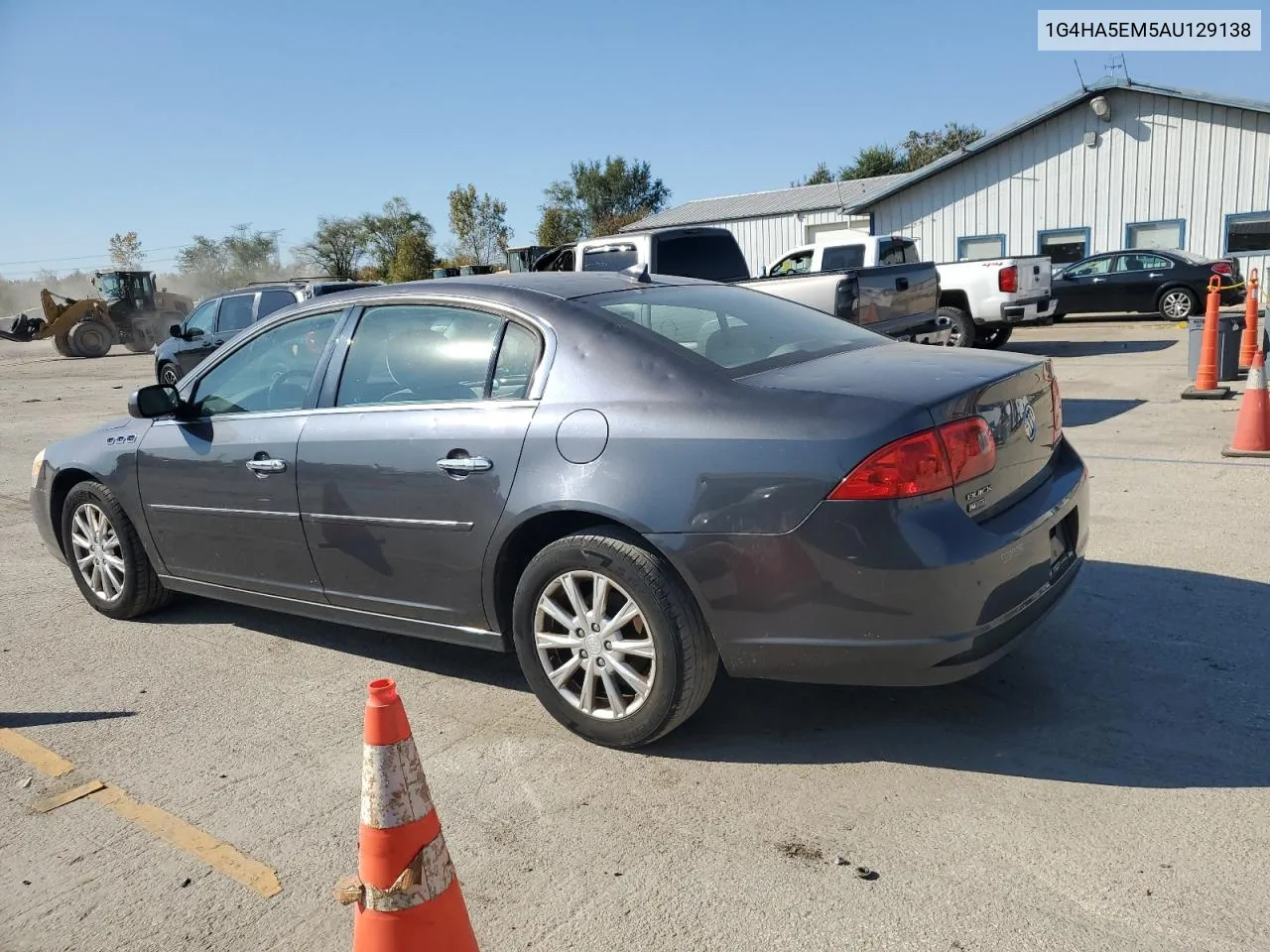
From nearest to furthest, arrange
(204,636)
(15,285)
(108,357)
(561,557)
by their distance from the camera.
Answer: (561,557) < (204,636) < (108,357) < (15,285)

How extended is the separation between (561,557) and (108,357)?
111ft

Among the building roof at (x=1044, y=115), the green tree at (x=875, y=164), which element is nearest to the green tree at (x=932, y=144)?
the green tree at (x=875, y=164)

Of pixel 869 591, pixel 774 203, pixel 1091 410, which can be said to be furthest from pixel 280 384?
pixel 774 203

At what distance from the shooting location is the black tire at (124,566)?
5.04 metres

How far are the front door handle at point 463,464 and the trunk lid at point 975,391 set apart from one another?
3.15ft

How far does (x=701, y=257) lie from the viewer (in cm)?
1296

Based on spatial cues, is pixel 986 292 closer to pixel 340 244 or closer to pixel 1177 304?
pixel 1177 304

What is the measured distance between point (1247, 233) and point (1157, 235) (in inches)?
68.9

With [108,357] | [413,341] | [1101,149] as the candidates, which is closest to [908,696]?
[413,341]

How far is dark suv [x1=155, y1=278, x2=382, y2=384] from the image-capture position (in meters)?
16.5

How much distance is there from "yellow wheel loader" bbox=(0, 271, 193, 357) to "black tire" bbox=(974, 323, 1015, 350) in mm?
26810

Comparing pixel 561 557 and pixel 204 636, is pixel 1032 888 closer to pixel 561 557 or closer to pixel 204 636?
pixel 561 557

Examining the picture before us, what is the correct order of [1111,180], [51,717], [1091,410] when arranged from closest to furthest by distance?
1. [51,717]
2. [1091,410]
3. [1111,180]

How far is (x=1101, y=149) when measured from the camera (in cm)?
2298
